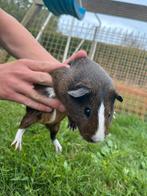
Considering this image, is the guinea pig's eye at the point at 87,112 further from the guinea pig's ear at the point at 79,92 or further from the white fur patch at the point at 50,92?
the white fur patch at the point at 50,92

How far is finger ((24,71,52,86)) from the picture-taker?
5.94 ft

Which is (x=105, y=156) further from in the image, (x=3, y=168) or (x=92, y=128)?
(x=92, y=128)

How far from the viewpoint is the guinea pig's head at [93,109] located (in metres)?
1.80

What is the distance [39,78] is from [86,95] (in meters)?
0.19

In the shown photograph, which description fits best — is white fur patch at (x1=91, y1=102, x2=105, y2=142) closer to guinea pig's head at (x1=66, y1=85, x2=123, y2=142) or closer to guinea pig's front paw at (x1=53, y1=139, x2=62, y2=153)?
guinea pig's head at (x1=66, y1=85, x2=123, y2=142)

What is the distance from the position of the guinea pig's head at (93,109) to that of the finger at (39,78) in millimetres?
114

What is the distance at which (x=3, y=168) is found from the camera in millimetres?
2254

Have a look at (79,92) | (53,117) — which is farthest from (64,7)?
(79,92)

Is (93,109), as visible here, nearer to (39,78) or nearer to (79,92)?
(79,92)

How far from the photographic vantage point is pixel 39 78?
1.84 m

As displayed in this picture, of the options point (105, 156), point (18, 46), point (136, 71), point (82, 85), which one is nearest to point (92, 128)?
point (82, 85)

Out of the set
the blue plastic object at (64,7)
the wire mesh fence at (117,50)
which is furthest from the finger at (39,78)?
the wire mesh fence at (117,50)

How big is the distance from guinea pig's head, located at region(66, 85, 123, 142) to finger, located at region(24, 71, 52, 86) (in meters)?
0.11

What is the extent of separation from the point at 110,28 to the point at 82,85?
14.8 feet
